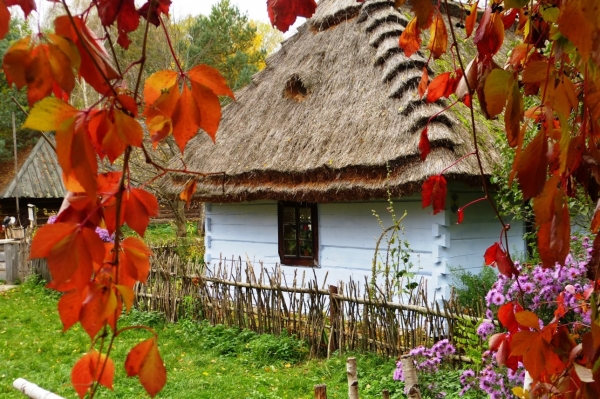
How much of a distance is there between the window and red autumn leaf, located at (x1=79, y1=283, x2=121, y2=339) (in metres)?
7.47

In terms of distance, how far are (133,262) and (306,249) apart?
7553 mm

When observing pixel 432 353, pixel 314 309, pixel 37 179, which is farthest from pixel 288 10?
pixel 37 179

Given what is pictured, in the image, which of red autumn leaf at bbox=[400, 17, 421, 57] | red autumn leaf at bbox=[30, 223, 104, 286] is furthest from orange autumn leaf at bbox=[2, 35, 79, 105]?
red autumn leaf at bbox=[400, 17, 421, 57]

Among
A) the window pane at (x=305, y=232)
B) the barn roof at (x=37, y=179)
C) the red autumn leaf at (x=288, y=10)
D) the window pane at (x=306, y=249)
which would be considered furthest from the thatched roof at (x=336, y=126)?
the barn roof at (x=37, y=179)

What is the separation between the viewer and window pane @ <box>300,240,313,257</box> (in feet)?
26.7

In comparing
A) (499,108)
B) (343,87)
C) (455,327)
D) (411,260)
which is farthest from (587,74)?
(343,87)

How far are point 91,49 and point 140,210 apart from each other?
24 centimetres

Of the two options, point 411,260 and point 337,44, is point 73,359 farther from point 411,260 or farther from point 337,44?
point 337,44

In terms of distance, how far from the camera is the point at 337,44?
29.1 ft

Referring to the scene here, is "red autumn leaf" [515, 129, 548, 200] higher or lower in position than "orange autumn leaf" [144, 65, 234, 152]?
lower

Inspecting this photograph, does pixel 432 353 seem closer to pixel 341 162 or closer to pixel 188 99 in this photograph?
pixel 341 162

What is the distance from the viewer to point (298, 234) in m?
8.36

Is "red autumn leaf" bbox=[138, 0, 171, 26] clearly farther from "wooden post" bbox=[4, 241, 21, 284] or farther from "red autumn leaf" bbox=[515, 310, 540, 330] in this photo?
"wooden post" bbox=[4, 241, 21, 284]

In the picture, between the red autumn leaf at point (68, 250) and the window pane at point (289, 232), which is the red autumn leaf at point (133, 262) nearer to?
the red autumn leaf at point (68, 250)
